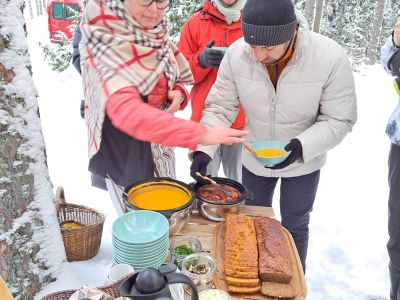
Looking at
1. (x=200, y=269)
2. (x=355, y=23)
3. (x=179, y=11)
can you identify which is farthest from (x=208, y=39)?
(x=355, y=23)

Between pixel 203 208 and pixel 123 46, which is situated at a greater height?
pixel 123 46

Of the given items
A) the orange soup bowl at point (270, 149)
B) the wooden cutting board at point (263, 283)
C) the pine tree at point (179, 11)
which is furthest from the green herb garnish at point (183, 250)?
the pine tree at point (179, 11)

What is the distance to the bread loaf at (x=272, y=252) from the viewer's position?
5.55 feet

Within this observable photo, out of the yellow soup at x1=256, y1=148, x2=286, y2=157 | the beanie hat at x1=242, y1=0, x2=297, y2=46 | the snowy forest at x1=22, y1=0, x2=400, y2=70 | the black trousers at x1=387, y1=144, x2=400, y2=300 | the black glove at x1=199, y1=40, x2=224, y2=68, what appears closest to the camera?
the beanie hat at x1=242, y1=0, x2=297, y2=46

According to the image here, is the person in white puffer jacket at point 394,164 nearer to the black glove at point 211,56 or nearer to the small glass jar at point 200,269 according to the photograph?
the black glove at point 211,56

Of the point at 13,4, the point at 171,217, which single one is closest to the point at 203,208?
the point at 171,217

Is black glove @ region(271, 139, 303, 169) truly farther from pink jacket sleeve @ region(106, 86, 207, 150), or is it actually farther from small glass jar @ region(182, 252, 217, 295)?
pink jacket sleeve @ region(106, 86, 207, 150)

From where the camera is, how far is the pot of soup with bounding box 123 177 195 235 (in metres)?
1.96

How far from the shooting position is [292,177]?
273 cm

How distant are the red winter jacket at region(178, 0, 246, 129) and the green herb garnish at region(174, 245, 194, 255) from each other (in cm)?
160

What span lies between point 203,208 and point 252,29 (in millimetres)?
1025

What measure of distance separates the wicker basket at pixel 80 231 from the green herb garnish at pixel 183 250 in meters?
1.43

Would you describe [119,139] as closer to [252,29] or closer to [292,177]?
[252,29]

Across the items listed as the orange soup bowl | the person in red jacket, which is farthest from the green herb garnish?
the person in red jacket
